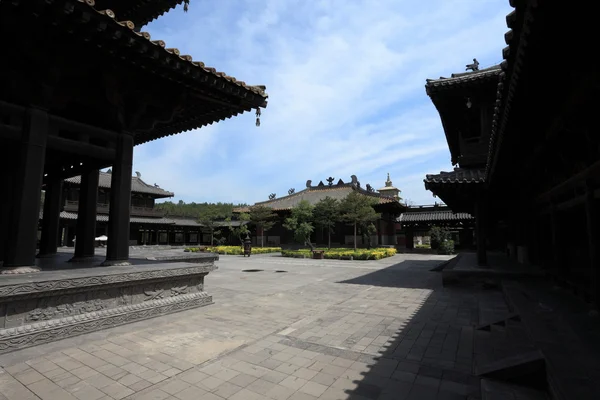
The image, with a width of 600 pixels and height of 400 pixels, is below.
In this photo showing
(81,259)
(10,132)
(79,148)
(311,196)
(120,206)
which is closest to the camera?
(10,132)

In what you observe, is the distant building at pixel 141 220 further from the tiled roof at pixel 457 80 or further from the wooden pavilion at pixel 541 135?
→ the wooden pavilion at pixel 541 135

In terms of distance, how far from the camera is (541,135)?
4652 mm

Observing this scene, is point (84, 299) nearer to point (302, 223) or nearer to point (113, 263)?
point (113, 263)

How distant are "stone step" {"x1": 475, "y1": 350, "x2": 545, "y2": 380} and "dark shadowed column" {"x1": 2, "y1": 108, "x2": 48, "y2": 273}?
6067 mm

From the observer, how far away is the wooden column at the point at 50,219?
799 centimetres

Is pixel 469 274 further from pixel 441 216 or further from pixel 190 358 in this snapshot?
pixel 441 216

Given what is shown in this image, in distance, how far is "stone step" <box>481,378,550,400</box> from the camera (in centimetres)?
272

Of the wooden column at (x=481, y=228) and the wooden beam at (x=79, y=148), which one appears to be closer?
the wooden beam at (x=79, y=148)

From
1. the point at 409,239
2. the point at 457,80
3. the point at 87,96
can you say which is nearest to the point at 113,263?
the point at 87,96

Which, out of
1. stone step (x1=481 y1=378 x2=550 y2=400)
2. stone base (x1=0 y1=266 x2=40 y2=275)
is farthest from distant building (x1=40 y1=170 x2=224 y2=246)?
stone step (x1=481 y1=378 x2=550 y2=400)

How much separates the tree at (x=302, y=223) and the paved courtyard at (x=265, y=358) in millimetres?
18304

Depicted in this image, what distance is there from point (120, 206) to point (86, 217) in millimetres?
2043

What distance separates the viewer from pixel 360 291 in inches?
342

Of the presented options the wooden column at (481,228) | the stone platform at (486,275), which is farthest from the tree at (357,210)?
the stone platform at (486,275)
